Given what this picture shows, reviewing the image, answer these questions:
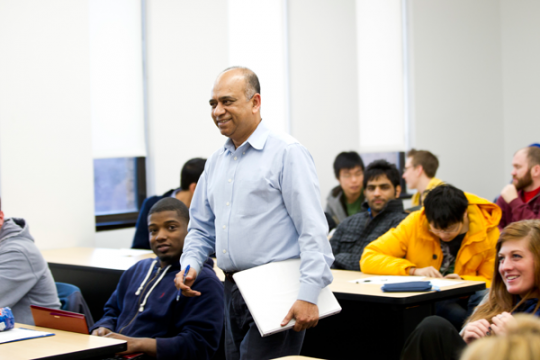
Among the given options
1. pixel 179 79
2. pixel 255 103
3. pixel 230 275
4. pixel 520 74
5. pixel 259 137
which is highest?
pixel 520 74

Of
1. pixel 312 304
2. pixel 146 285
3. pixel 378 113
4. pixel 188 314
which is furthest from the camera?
pixel 378 113

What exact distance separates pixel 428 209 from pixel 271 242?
1.52 metres

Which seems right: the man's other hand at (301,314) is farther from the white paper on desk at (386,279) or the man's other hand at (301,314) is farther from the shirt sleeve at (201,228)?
the white paper on desk at (386,279)

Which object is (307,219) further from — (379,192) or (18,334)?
(379,192)

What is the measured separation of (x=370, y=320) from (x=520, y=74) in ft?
22.9

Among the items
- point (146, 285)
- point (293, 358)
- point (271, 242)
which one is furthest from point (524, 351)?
point (146, 285)

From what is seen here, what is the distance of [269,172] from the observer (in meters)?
2.00

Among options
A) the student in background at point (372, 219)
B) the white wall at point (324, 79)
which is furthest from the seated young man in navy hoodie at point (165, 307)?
the white wall at point (324, 79)

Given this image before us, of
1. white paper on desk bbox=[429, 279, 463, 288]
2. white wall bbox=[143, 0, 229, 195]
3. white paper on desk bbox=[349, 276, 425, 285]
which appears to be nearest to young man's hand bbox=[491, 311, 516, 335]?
white paper on desk bbox=[429, 279, 463, 288]

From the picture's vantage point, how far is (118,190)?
206 inches

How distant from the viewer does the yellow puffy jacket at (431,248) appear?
10.8ft

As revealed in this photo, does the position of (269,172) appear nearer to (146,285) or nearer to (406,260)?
(146,285)

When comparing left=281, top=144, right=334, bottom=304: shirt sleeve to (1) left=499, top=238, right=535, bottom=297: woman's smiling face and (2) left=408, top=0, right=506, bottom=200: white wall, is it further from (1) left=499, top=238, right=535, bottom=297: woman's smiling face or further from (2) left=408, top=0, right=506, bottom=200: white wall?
(2) left=408, top=0, right=506, bottom=200: white wall

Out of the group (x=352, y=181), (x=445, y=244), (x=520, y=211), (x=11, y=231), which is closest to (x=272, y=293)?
(x=11, y=231)
